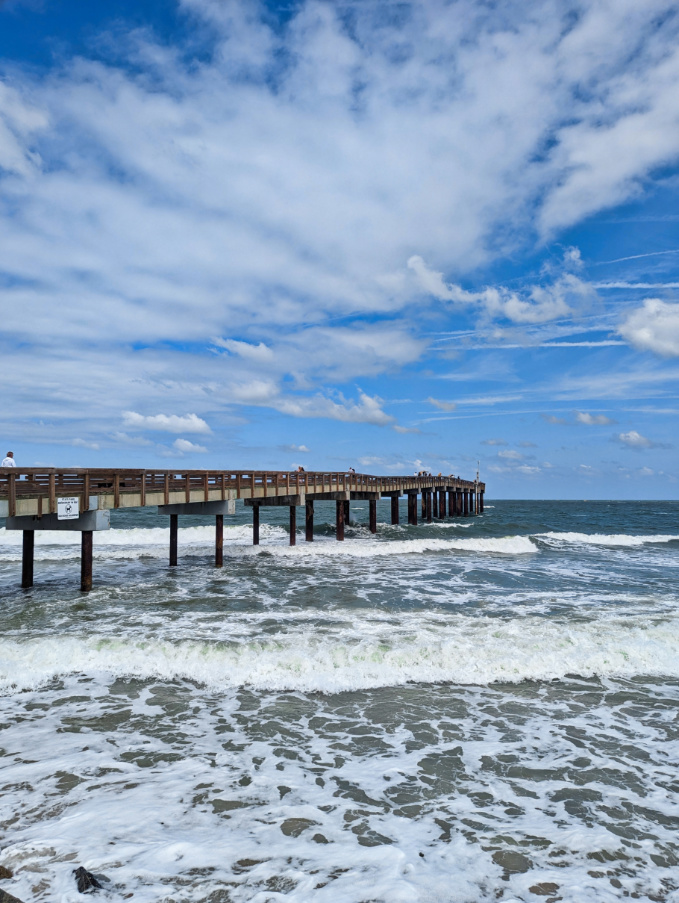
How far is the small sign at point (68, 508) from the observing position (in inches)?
578

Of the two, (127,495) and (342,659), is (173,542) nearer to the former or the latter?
(127,495)

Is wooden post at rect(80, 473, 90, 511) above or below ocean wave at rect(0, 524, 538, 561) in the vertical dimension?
above

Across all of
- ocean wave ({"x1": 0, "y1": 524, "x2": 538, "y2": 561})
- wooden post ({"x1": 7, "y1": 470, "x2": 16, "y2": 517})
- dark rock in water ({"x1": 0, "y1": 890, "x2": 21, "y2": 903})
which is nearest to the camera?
dark rock in water ({"x1": 0, "y1": 890, "x2": 21, "y2": 903})

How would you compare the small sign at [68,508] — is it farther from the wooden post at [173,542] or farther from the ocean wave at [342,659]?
the wooden post at [173,542]

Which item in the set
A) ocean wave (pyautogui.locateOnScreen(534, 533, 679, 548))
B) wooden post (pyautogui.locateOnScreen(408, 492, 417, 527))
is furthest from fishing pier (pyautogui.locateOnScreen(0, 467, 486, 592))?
ocean wave (pyautogui.locateOnScreen(534, 533, 679, 548))

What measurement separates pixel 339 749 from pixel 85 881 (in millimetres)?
3528

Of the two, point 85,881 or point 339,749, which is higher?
point 85,881

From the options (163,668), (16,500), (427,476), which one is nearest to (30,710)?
(163,668)

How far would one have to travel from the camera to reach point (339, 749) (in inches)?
280

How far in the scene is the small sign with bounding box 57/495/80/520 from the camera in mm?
14689

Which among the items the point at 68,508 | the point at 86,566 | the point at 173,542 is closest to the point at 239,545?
the point at 173,542

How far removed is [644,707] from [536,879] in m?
5.22

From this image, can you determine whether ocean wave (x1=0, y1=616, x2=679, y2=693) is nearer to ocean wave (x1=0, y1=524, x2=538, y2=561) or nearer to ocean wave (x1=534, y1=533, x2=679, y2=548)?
ocean wave (x1=0, y1=524, x2=538, y2=561)

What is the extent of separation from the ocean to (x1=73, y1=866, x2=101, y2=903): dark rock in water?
8 cm
